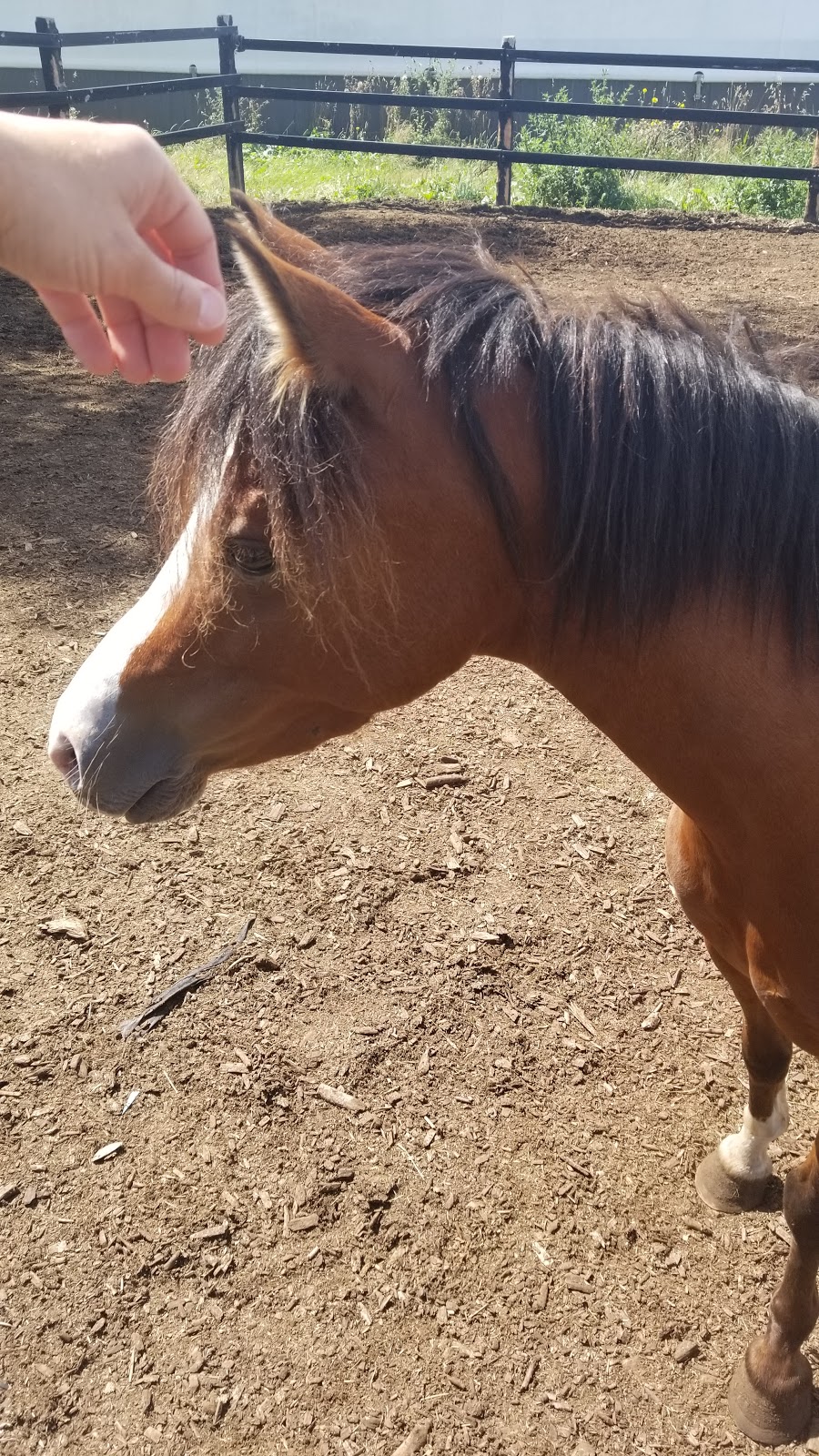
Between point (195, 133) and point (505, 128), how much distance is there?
3.67 metres

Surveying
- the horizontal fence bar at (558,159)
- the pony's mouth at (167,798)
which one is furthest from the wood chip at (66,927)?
the horizontal fence bar at (558,159)

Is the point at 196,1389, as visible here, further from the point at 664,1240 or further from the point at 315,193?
the point at 315,193

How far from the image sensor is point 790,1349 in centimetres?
215

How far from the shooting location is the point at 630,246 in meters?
10.0

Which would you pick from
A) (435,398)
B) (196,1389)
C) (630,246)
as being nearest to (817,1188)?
(196,1389)

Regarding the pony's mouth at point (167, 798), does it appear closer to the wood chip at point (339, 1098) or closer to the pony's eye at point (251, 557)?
the pony's eye at point (251, 557)

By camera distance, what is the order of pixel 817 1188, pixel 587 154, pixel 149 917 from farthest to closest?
pixel 587 154 → pixel 149 917 → pixel 817 1188

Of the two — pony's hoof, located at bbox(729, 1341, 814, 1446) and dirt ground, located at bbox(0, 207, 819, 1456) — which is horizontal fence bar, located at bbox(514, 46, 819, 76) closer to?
dirt ground, located at bbox(0, 207, 819, 1456)

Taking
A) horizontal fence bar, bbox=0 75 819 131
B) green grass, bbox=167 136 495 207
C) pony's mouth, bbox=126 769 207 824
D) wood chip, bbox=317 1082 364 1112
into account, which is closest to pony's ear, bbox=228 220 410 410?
pony's mouth, bbox=126 769 207 824

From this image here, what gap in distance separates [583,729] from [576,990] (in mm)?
1336

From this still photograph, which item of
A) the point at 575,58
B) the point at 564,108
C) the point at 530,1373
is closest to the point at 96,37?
the point at 564,108

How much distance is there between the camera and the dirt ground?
7.08 ft

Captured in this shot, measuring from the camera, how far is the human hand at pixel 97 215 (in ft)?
3.63

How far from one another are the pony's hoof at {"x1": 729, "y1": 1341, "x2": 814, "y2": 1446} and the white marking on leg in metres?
0.44
